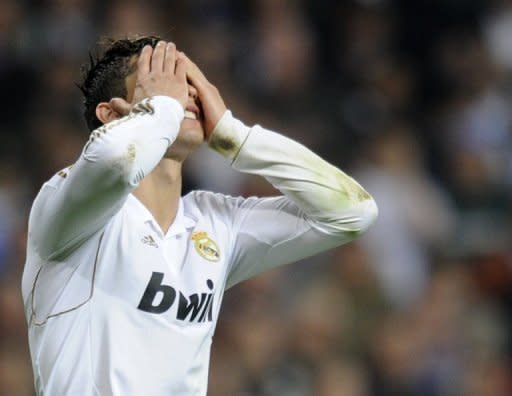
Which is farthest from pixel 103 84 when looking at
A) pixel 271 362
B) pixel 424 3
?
pixel 424 3

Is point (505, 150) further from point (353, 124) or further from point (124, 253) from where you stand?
point (124, 253)

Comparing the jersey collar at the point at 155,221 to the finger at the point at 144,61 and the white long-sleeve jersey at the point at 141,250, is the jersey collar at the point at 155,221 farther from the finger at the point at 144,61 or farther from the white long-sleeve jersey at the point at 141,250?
the finger at the point at 144,61

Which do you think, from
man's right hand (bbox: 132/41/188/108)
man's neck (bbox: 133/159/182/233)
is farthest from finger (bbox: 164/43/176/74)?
man's neck (bbox: 133/159/182/233)

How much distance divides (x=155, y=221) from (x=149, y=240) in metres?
0.11

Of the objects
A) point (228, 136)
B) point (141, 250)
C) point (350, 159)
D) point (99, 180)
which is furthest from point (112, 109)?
point (350, 159)

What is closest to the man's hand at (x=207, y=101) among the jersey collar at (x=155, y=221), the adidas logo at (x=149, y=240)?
the jersey collar at (x=155, y=221)

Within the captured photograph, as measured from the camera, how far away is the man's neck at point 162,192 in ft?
10.3

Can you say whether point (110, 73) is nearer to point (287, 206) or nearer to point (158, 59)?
point (158, 59)

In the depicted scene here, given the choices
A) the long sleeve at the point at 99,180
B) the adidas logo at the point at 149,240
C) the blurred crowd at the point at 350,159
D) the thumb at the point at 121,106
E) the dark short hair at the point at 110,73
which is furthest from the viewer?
the blurred crowd at the point at 350,159

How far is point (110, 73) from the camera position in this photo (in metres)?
3.27

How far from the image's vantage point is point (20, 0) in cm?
791

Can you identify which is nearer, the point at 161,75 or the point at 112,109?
the point at 161,75

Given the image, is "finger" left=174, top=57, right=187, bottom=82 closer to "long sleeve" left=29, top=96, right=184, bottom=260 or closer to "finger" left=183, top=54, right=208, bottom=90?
"finger" left=183, top=54, right=208, bottom=90

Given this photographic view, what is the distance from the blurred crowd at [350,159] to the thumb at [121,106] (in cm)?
294
